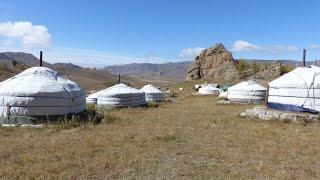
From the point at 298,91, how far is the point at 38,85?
9.12m

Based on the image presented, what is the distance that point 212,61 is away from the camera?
232 ft

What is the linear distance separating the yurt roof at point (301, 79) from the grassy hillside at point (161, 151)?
262cm

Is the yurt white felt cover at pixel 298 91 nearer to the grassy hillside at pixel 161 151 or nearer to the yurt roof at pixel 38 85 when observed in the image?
the grassy hillside at pixel 161 151

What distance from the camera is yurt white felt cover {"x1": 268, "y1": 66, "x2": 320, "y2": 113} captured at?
16.4 m

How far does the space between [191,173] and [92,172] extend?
1613 millimetres

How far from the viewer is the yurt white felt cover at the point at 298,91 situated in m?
16.4

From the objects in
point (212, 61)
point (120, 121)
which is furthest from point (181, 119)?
point (212, 61)

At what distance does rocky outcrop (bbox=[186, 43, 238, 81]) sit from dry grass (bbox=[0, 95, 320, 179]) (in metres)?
53.7

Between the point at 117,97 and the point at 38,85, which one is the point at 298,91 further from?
the point at 38,85

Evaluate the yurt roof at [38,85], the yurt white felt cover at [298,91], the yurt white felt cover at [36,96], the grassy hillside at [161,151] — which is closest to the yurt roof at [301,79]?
the yurt white felt cover at [298,91]

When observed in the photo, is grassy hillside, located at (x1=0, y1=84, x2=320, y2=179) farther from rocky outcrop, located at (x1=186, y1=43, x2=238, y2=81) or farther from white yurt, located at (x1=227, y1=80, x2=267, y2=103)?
rocky outcrop, located at (x1=186, y1=43, x2=238, y2=81)

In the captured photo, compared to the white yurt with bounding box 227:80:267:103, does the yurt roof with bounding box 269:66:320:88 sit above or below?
above

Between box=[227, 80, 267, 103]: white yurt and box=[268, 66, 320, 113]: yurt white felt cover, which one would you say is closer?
box=[268, 66, 320, 113]: yurt white felt cover

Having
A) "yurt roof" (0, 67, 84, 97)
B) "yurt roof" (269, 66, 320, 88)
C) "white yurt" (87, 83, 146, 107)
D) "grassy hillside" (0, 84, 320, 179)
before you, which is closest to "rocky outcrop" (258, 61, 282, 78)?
"white yurt" (87, 83, 146, 107)
